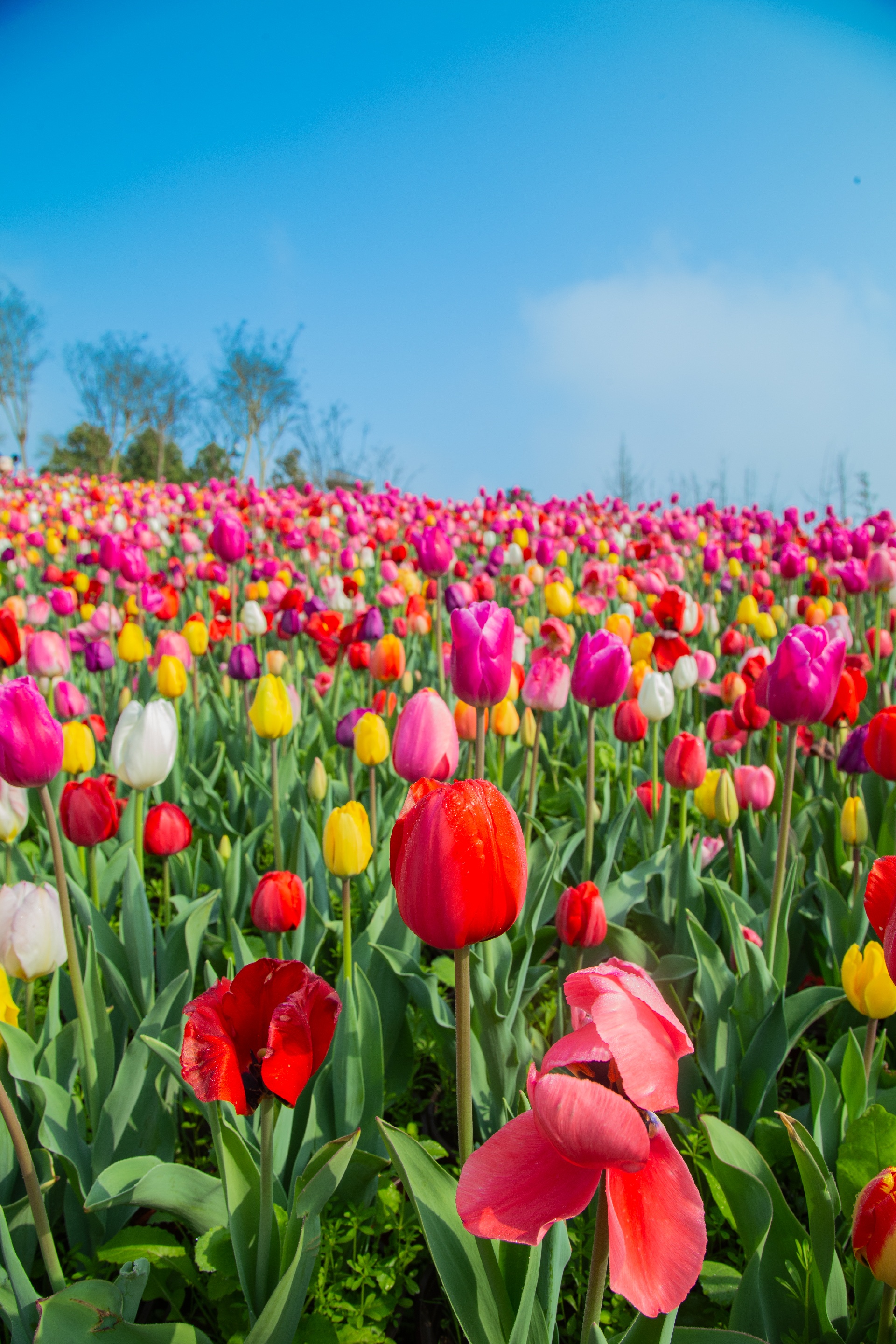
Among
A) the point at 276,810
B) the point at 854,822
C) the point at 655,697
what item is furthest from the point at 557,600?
the point at 276,810

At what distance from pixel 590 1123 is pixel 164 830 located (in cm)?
152

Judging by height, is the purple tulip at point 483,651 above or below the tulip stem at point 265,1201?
above

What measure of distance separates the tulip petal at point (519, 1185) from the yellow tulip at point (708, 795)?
66.8 inches

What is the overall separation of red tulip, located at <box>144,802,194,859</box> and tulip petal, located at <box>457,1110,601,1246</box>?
1.40 metres

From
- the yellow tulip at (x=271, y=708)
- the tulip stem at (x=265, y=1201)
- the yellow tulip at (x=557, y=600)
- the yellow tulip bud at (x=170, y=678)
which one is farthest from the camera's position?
the yellow tulip at (x=557, y=600)

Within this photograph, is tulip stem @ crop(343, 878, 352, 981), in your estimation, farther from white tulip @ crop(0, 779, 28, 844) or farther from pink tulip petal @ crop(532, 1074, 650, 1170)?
pink tulip petal @ crop(532, 1074, 650, 1170)

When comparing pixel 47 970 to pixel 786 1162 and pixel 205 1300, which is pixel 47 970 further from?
pixel 786 1162

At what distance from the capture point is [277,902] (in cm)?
152

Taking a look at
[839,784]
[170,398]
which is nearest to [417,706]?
[839,784]

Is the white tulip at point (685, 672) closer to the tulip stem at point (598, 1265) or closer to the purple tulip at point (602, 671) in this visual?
the purple tulip at point (602, 671)

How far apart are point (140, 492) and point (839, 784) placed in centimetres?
1275

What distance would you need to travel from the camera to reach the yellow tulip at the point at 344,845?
1563 millimetres

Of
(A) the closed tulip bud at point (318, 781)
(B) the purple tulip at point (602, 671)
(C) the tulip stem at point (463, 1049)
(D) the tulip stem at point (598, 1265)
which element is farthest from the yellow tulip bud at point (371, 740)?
(D) the tulip stem at point (598, 1265)

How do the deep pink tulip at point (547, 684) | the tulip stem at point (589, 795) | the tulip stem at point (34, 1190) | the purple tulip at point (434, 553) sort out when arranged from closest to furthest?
the tulip stem at point (34, 1190) → the tulip stem at point (589, 795) → the deep pink tulip at point (547, 684) → the purple tulip at point (434, 553)
